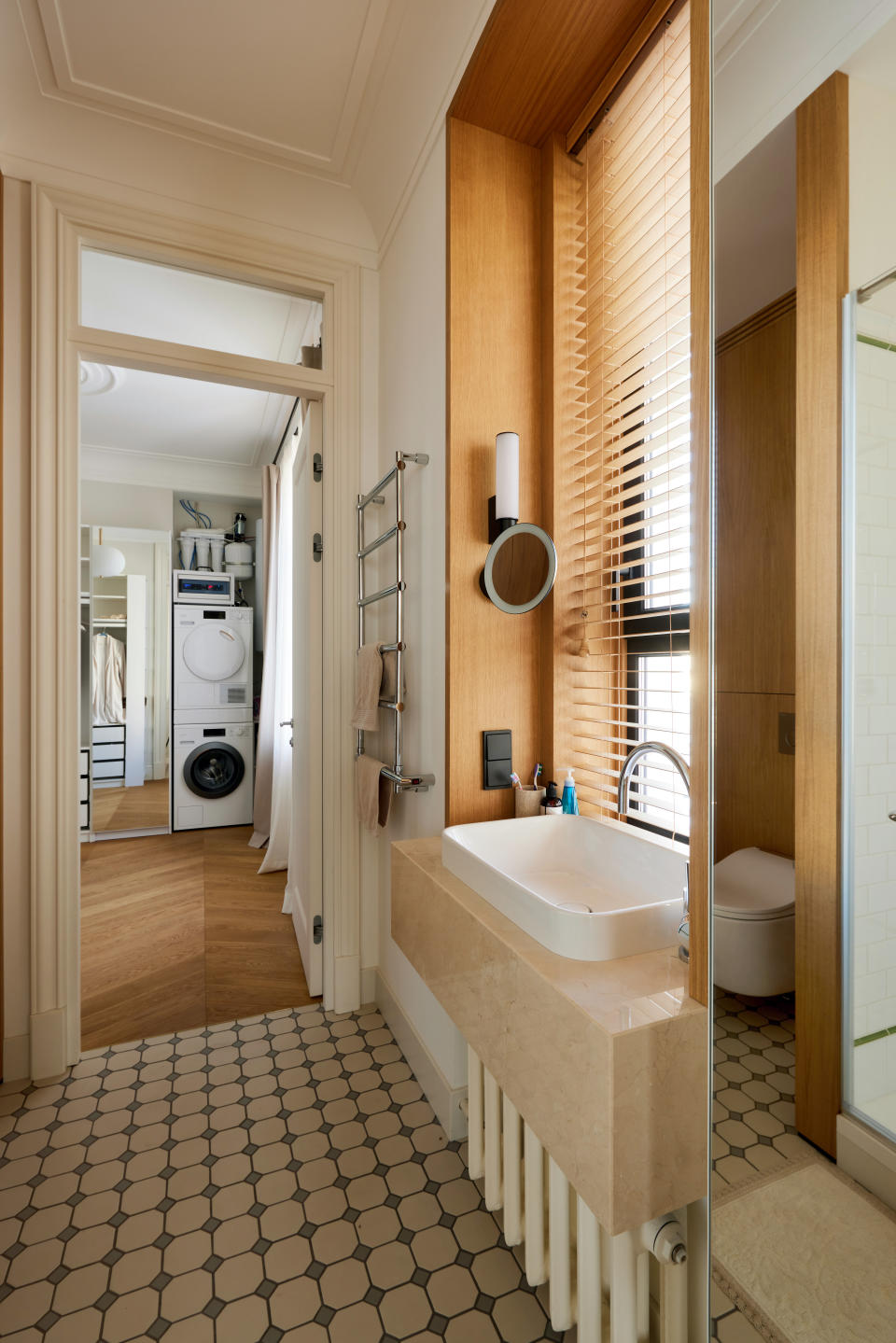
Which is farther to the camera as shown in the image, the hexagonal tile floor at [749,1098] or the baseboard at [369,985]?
the baseboard at [369,985]

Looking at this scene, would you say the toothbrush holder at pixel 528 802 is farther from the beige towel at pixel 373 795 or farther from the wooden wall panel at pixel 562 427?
the beige towel at pixel 373 795

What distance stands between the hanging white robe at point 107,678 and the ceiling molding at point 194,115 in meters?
3.38

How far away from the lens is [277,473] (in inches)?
169

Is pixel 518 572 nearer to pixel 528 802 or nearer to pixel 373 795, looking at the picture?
pixel 528 802

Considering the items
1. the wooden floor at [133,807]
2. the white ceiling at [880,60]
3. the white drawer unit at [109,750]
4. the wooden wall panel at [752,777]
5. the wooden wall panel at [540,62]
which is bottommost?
the wooden floor at [133,807]

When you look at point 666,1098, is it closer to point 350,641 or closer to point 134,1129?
point 134,1129

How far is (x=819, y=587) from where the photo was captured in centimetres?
56

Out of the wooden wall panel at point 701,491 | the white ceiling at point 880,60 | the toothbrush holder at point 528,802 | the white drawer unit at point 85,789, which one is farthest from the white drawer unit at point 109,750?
the white ceiling at point 880,60

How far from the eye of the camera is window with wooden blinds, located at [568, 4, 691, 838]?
50.0 inches

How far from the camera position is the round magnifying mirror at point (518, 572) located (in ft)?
5.23

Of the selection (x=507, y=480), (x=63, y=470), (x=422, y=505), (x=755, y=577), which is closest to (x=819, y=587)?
(x=755, y=577)

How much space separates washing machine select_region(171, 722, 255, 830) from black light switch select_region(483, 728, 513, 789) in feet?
11.9

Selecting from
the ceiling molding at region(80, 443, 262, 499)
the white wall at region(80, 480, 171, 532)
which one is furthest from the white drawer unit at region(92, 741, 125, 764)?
the ceiling molding at region(80, 443, 262, 499)

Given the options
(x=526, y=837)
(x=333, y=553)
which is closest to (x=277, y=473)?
(x=333, y=553)
